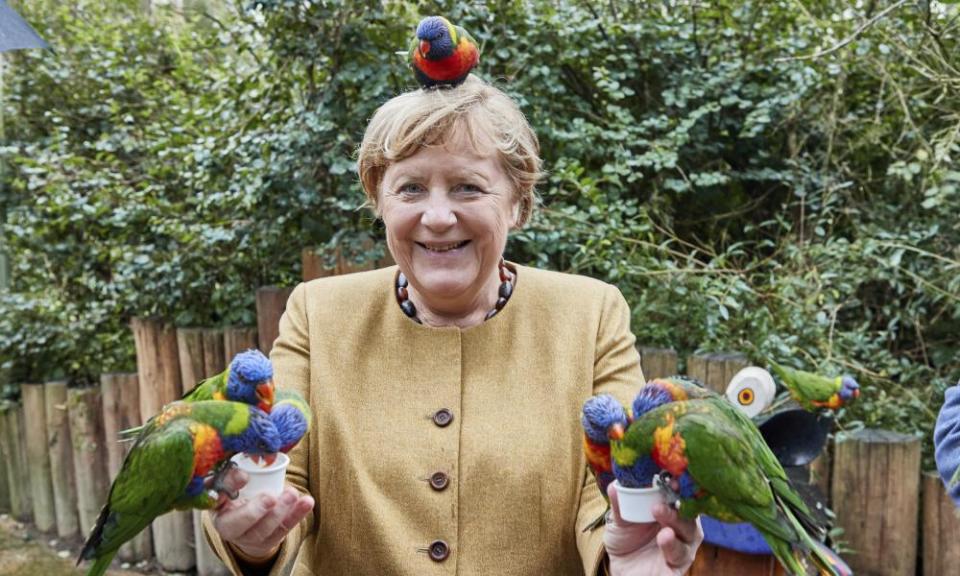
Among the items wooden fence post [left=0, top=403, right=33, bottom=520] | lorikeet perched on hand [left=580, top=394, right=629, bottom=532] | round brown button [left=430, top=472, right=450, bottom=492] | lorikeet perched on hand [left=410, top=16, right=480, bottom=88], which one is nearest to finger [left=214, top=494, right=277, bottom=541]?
round brown button [left=430, top=472, right=450, bottom=492]

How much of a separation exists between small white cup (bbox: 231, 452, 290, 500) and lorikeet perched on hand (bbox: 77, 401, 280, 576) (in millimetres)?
23

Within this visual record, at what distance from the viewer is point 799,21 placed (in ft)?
13.4

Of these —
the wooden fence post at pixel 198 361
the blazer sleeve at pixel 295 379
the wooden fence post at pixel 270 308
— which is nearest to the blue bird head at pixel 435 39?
the blazer sleeve at pixel 295 379

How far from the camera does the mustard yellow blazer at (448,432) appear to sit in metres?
1.83

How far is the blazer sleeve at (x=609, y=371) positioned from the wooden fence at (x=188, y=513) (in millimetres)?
423

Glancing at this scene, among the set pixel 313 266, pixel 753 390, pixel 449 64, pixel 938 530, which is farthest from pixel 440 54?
pixel 938 530

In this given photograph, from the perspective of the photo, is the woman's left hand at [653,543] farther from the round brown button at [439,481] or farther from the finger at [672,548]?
the round brown button at [439,481]

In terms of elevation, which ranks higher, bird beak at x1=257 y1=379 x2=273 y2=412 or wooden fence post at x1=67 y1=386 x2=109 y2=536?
bird beak at x1=257 y1=379 x2=273 y2=412

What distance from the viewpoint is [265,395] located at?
58.7 inches

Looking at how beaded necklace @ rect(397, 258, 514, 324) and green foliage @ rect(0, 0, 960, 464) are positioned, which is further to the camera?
green foliage @ rect(0, 0, 960, 464)

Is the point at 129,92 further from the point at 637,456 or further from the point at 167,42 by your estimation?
the point at 637,456

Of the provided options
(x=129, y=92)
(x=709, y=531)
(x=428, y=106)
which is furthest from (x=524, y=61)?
(x=129, y=92)

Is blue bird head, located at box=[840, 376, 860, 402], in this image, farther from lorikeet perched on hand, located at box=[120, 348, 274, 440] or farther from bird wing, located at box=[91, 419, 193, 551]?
bird wing, located at box=[91, 419, 193, 551]

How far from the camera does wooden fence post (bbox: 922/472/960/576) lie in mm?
2672
